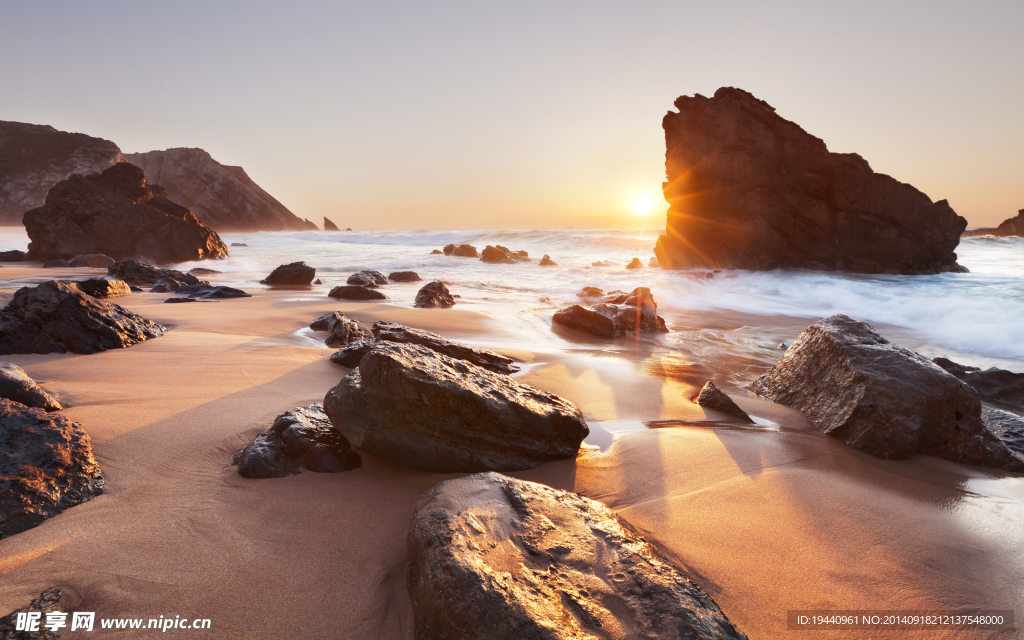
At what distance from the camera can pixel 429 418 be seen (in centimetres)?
215

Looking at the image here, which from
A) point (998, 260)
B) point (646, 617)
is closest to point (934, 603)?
point (646, 617)

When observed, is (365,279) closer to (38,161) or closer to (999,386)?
(999,386)

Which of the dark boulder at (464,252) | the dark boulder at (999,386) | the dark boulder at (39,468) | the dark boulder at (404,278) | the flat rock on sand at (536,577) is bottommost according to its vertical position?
the dark boulder at (999,386)

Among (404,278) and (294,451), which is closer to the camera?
(294,451)

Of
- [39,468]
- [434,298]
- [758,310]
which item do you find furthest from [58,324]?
[758,310]

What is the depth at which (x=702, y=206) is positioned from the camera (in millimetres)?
22094

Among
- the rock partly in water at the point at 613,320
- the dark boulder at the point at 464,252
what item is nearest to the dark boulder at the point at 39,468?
the rock partly in water at the point at 613,320

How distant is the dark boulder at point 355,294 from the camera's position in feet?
26.3

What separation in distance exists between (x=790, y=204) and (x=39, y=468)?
24.7 meters

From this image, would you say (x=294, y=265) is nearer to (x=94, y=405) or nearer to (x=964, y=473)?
(x=94, y=405)

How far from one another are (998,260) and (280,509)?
3360cm

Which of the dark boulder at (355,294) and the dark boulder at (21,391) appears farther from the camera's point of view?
the dark boulder at (355,294)

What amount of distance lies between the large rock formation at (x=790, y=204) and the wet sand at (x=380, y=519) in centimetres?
2043

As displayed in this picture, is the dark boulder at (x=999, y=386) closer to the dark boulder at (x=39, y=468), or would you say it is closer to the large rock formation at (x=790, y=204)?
the dark boulder at (x=39, y=468)
